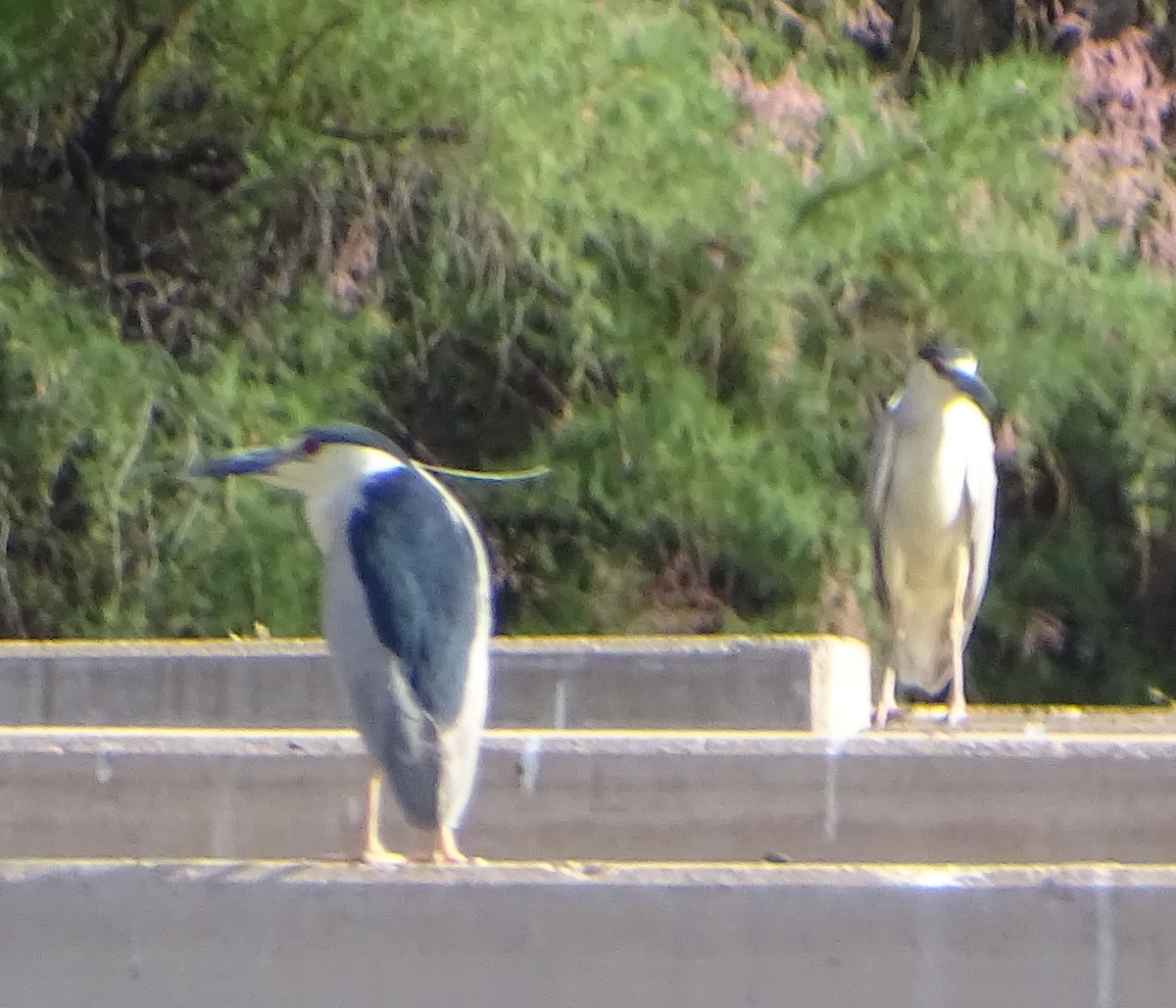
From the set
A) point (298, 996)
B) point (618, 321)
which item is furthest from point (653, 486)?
point (298, 996)

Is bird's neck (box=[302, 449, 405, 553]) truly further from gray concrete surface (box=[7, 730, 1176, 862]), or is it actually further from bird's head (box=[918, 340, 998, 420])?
bird's head (box=[918, 340, 998, 420])

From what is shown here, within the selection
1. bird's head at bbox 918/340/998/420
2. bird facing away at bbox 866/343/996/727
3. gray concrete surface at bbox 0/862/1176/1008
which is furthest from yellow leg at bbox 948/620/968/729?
gray concrete surface at bbox 0/862/1176/1008

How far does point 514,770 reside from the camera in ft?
11.5

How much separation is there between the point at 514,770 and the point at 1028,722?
6.37 feet

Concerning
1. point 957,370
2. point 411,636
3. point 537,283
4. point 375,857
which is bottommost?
point 375,857

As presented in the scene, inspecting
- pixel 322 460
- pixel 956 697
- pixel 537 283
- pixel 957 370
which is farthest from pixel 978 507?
pixel 322 460

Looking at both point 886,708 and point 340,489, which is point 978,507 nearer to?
point 886,708

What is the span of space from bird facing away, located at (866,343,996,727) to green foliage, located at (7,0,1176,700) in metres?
1.22

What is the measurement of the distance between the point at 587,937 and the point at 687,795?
1277mm

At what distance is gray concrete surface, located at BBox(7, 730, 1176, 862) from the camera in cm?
342

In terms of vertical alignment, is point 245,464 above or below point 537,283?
below

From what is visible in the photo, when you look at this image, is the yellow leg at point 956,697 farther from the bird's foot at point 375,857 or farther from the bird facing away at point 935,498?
the bird's foot at point 375,857

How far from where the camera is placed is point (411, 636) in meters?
2.87

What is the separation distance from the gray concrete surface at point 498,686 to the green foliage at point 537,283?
127cm
